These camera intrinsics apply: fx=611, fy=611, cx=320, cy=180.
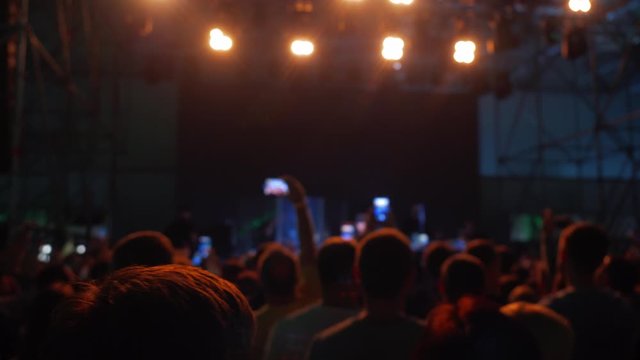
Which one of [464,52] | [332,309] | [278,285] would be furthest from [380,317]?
[464,52]

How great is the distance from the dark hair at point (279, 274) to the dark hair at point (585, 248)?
48.9 inches

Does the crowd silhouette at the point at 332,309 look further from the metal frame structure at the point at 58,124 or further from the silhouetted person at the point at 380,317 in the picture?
the metal frame structure at the point at 58,124

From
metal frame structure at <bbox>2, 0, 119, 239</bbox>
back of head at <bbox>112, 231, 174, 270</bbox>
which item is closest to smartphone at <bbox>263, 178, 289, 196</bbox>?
metal frame structure at <bbox>2, 0, 119, 239</bbox>

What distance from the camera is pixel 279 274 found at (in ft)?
9.28

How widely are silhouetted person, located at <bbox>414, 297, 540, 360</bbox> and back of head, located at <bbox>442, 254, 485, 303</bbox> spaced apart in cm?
53

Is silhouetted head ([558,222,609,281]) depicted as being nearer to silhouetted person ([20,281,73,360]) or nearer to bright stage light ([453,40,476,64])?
silhouetted person ([20,281,73,360])

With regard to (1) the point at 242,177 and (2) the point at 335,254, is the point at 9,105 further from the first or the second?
(1) the point at 242,177

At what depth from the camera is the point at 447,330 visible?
1.43 metres

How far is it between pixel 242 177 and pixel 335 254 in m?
12.3

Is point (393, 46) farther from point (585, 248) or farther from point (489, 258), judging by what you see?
point (585, 248)

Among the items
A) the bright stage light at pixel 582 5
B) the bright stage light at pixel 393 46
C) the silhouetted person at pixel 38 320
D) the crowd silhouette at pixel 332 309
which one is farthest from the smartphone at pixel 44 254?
the bright stage light at pixel 582 5

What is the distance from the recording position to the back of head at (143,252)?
216 centimetres

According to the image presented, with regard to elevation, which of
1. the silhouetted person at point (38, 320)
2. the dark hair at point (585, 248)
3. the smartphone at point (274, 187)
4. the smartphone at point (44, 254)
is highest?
the smartphone at point (274, 187)

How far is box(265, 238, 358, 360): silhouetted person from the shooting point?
7.72 feet
